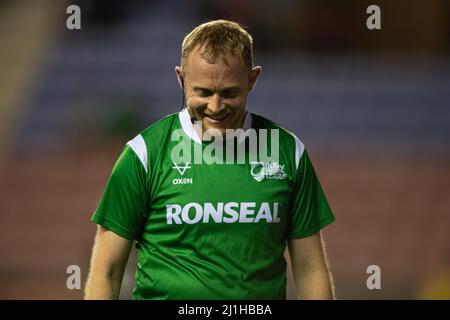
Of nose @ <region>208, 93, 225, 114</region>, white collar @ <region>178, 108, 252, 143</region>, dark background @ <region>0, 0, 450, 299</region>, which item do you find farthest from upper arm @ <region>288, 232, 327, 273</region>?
dark background @ <region>0, 0, 450, 299</region>

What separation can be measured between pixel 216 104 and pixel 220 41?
195 millimetres

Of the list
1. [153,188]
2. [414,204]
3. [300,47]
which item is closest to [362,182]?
[414,204]

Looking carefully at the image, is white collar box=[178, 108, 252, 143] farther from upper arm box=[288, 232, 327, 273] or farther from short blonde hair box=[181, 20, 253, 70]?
upper arm box=[288, 232, 327, 273]

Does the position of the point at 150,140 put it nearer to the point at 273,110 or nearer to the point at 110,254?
the point at 110,254

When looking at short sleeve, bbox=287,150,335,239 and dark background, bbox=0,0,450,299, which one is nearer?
short sleeve, bbox=287,150,335,239

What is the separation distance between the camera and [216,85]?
2910mm

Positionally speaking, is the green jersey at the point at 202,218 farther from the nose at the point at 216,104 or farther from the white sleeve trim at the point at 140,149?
the nose at the point at 216,104

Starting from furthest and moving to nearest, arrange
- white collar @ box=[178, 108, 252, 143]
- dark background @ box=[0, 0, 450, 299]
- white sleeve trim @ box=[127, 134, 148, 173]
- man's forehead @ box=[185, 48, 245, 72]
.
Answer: dark background @ box=[0, 0, 450, 299]
white collar @ box=[178, 108, 252, 143]
white sleeve trim @ box=[127, 134, 148, 173]
man's forehead @ box=[185, 48, 245, 72]

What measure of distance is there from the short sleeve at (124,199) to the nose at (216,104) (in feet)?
0.97

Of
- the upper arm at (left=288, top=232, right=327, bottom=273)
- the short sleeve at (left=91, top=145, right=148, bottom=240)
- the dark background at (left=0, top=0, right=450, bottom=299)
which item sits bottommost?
the dark background at (left=0, top=0, right=450, bottom=299)

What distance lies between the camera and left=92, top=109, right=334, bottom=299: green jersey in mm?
2982

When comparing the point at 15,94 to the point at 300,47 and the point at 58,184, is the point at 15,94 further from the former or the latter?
the point at 300,47

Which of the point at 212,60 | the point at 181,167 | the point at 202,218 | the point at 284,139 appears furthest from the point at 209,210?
the point at 212,60

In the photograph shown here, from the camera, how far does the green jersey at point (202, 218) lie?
9.78 feet
